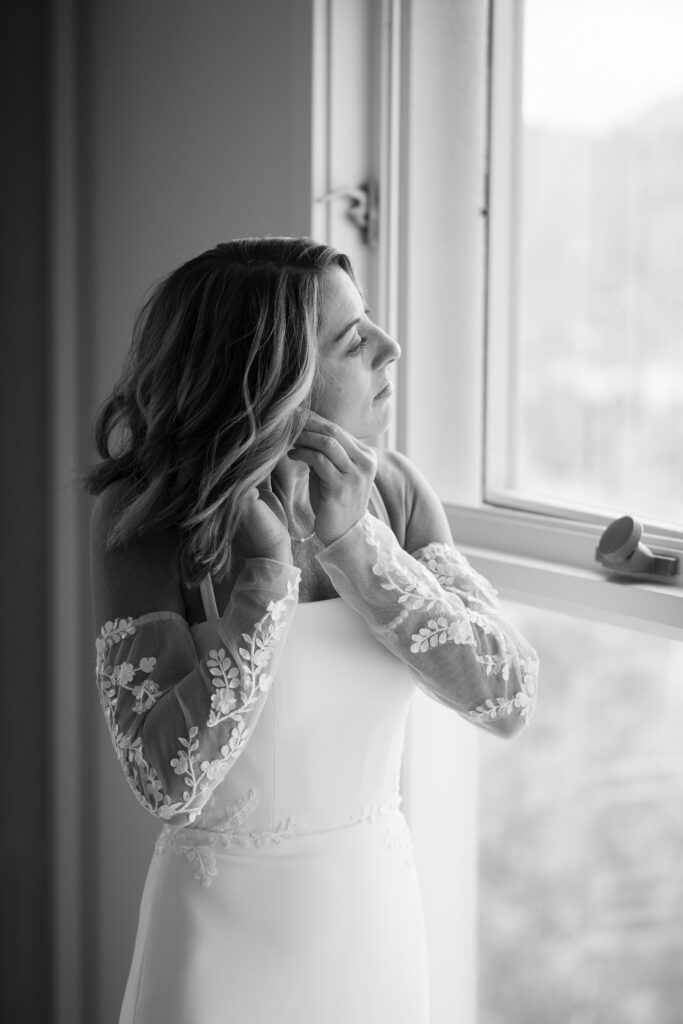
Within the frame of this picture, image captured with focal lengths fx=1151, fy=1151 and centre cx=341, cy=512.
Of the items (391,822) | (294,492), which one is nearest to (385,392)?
(294,492)

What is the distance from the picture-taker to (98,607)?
126 centimetres

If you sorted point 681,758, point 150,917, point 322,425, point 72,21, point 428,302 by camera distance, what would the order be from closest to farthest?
1. point 322,425
2. point 150,917
3. point 681,758
4. point 428,302
5. point 72,21

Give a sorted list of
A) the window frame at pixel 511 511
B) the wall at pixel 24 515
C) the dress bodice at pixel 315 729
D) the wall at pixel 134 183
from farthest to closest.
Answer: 1. the wall at pixel 24 515
2. the wall at pixel 134 183
3. the window frame at pixel 511 511
4. the dress bodice at pixel 315 729

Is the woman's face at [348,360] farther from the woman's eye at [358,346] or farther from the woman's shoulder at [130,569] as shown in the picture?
the woman's shoulder at [130,569]

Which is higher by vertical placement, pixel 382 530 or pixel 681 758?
pixel 382 530

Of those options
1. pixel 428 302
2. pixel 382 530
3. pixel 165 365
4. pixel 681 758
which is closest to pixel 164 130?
pixel 428 302

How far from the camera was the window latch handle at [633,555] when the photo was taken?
1.42 meters

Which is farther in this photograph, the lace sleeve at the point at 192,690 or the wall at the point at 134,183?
the wall at the point at 134,183

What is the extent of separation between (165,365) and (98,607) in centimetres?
27

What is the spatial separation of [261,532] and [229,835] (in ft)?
1.17

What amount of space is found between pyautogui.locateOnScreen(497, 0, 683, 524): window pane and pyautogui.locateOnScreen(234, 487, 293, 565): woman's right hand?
0.61 m

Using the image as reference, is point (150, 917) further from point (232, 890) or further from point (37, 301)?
point (37, 301)

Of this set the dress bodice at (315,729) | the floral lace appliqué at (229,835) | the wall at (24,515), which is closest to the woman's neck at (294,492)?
the dress bodice at (315,729)

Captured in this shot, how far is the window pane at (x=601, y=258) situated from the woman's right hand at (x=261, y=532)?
0.61 meters
